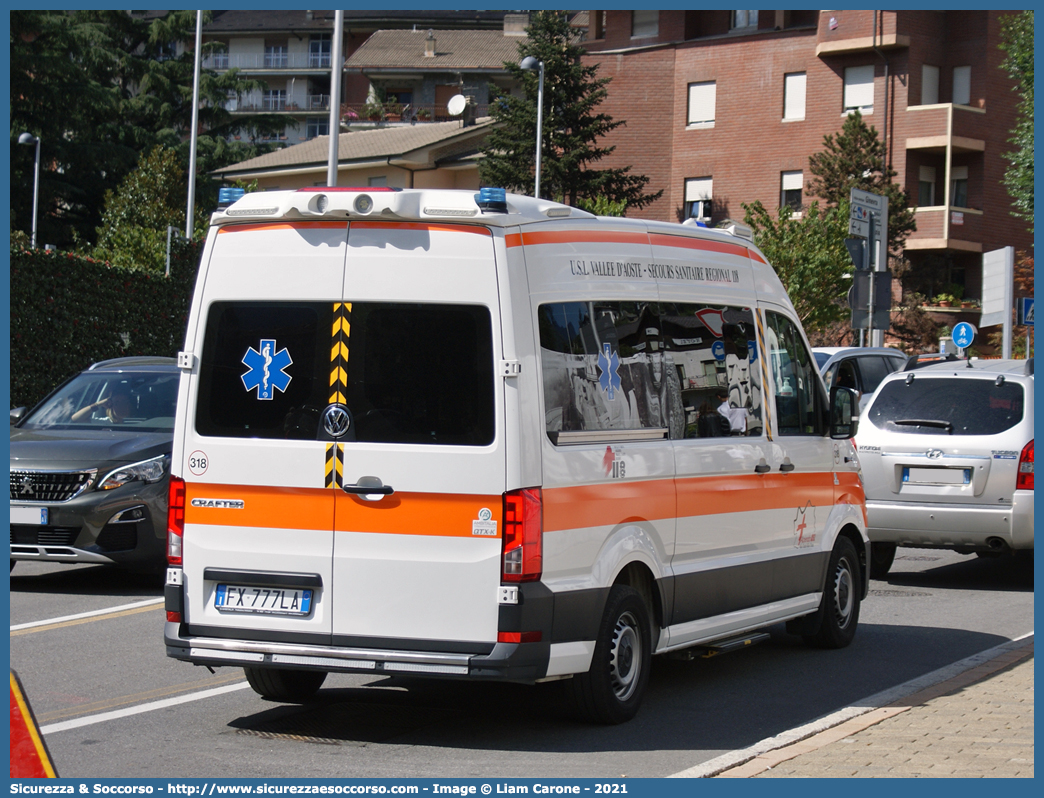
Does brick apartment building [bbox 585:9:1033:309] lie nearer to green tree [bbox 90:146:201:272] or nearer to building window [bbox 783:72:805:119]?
building window [bbox 783:72:805:119]

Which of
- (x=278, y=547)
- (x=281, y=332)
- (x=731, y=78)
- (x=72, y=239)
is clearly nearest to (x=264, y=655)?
(x=278, y=547)

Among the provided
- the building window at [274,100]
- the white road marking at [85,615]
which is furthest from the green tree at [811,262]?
the building window at [274,100]

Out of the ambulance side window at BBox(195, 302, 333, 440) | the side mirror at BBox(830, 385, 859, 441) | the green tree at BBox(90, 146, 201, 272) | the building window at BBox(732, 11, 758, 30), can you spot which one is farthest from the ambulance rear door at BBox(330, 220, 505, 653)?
the building window at BBox(732, 11, 758, 30)

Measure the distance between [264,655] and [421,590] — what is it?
81 centimetres

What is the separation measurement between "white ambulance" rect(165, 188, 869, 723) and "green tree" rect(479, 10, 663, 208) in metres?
46.8

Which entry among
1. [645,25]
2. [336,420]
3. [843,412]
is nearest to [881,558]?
[843,412]

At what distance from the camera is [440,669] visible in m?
6.21

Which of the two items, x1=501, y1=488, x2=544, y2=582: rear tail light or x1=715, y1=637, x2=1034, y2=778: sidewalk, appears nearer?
x1=715, y1=637, x2=1034, y2=778: sidewalk

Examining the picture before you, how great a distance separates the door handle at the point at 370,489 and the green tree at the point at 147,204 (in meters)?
44.5

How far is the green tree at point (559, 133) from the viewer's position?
53.4 m

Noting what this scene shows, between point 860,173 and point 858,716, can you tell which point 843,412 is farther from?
point 860,173

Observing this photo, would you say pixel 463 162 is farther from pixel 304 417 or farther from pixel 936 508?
pixel 304 417

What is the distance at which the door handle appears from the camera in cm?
634

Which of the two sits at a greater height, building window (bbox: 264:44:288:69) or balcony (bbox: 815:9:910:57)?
building window (bbox: 264:44:288:69)
